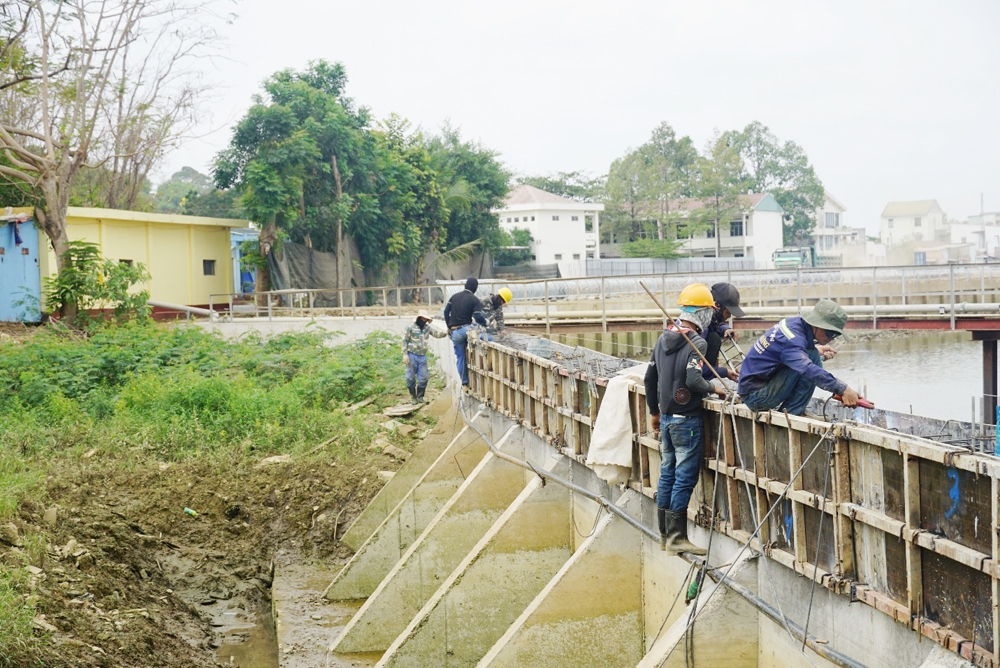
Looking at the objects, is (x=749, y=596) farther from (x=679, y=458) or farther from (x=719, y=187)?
(x=719, y=187)

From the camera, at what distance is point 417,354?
18.0m

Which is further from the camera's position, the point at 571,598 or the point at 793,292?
the point at 793,292

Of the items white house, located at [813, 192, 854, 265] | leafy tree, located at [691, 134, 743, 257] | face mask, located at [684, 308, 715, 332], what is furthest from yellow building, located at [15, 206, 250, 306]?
white house, located at [813, 192, 854, 265]

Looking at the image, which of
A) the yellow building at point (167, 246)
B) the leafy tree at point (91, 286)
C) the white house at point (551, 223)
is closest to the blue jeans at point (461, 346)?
the leafy tree at point (91, 286)

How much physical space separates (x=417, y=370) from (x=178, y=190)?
8502 centimetres

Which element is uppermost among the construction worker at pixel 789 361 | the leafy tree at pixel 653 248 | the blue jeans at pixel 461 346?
the leafy tree at pixel 653 248

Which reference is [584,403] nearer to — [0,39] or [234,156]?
[0,39]

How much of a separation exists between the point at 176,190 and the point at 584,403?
9334cm

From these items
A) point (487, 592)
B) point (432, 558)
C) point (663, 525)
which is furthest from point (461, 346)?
point (663, 525)

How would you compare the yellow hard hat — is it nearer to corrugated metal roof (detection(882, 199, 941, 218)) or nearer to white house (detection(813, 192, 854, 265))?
white house (detection(813, 192, 854, 265))

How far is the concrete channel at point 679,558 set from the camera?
5.12 metres

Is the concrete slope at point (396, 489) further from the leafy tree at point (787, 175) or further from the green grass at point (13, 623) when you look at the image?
the leafy tree at point (787, 175)

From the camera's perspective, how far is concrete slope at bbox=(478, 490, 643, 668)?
333 inches

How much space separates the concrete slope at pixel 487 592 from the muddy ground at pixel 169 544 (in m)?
2.86
